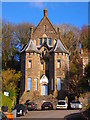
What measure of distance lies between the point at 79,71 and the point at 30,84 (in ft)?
27.2

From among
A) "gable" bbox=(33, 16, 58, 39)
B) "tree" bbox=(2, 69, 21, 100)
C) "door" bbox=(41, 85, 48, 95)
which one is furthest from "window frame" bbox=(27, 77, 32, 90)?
"gable" bbox=(33, 16, 58, 39)

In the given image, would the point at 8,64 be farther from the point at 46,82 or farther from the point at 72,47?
the point at 72,47

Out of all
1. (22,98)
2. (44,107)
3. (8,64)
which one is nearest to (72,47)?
(8,64)

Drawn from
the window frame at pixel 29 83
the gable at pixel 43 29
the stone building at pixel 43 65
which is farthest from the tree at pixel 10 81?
the gable at pixel 43 29

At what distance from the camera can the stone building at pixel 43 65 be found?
43281 millimetres

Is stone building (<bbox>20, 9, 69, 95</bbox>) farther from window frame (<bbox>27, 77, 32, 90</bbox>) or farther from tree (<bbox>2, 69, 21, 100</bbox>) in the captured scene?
tree (<bbox>2, 69, 21, 100</bbox>)

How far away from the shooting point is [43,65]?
45750 mm

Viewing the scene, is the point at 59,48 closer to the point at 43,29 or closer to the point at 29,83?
the point at 43,29

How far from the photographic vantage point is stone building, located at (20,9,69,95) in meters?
43.3

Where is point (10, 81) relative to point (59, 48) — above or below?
below

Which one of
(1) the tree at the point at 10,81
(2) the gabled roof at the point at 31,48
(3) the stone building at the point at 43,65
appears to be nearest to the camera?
(1) the tree at the point at 10,81

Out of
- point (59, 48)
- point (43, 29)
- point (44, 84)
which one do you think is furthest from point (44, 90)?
point (43, 29)

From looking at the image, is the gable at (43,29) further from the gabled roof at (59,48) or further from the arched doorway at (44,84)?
the arched doorway at (44,84)

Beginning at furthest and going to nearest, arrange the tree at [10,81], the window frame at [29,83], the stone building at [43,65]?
the stone building at [43,65], the window frame at [29,83], the tree at [10,81]
